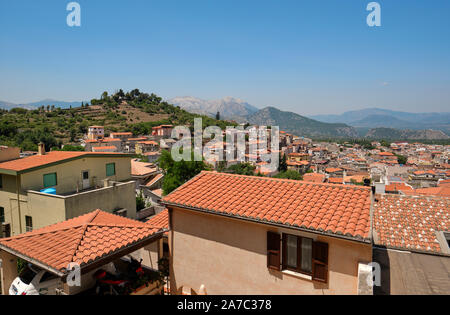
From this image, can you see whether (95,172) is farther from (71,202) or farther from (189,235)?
(189,235)

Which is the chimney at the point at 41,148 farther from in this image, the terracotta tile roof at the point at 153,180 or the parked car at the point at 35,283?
the terracotta tile roof at the point at 153,180

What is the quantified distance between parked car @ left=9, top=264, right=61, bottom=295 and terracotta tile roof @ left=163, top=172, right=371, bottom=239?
3.35 m

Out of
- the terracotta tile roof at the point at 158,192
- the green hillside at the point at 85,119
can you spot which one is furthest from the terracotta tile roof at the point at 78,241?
the green hillside at the point at 85,119

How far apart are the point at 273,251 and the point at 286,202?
1.22 m

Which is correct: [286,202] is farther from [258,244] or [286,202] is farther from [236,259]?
[236,259]

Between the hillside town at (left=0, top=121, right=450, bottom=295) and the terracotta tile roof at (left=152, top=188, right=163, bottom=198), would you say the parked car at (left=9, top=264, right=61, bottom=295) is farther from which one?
the terracotta tile roof at (left=152, top=188, right=163, bottom=198)

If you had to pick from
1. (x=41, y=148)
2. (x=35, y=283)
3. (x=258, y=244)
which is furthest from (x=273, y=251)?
(x=41, y=148)

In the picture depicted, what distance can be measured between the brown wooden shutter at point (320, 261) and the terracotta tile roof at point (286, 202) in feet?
1.39

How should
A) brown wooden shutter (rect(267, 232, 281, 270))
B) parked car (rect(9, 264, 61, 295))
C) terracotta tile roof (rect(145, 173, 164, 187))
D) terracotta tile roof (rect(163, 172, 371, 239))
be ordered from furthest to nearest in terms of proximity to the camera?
terracotta tile roof (rect(145, 173, 164, 187)) → parked car (rect(9, 264, 61, 295)) → brown wooden shutter (rect(267, 232, 281, 270)) → terracotta tile roof (rect(163, 172, 371, 239))

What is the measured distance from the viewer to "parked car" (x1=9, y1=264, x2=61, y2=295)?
251 inches

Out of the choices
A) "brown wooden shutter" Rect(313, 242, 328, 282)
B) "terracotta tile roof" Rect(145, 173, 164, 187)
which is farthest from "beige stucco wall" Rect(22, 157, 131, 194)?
"brown wooden shutter" Rect(313, 242, 328, 282)

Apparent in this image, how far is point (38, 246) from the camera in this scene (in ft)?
20.4
